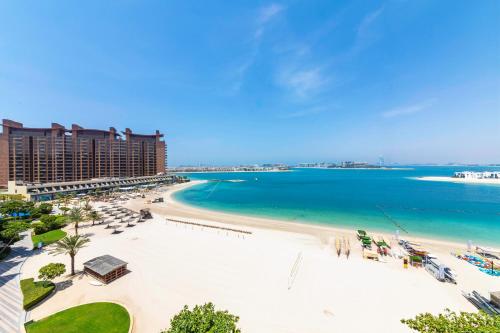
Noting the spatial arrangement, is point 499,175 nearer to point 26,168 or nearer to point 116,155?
point 116,155

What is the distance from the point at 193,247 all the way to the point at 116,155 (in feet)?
310

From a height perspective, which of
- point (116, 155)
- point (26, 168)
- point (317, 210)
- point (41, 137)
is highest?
point (41, 137)

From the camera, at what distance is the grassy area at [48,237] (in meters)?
24.9

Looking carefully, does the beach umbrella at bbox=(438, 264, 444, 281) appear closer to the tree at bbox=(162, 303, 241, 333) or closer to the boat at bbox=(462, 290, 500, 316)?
the boat at bbox=(462, 290, 500, 316)

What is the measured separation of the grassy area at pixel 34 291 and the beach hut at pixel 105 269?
8.36ft

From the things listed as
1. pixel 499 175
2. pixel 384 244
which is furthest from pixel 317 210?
pixel 499 175

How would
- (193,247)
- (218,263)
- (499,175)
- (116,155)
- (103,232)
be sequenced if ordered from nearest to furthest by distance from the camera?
(218,263) → (193,247) → (103,232) → (116,155) → (499,175)

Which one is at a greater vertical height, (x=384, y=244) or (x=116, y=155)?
(x=116, y=155)

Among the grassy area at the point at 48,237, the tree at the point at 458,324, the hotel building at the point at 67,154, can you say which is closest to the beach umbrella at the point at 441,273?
the tree at the point at 458,324

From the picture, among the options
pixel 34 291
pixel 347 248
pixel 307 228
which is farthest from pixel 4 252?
pixel 347 248

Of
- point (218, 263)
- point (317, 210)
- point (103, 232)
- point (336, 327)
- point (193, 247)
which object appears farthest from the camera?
point (317, 210)

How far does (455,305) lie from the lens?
1428 centimetres

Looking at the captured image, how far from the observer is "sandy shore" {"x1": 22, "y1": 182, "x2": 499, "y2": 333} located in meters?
12.7

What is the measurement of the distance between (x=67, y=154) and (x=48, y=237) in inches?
2920
